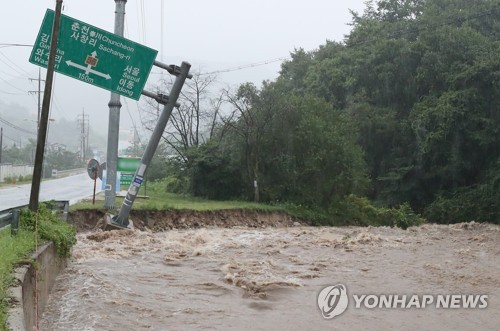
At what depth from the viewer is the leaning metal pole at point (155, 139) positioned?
1791 centimetres

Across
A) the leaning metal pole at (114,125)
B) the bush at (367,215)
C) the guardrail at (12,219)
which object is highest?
the leaning metal pole at (114,125)

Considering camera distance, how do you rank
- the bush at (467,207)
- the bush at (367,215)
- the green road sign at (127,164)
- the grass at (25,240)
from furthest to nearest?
1. the bush at (467,207)
2. the bush at (367,215)
3. the green road sign at (127,164)
4. the grass at (25,240)

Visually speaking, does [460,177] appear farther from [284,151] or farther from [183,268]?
[183,268]

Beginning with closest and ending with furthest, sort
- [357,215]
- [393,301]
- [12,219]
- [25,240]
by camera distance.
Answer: [25,240]
[12,219]
[393,301]
[357,215]

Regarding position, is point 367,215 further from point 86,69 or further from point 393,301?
point 393,301

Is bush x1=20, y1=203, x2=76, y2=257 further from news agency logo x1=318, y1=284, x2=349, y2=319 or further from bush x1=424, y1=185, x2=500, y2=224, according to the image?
bush x1=424, y1=185, x2=500, y2=224

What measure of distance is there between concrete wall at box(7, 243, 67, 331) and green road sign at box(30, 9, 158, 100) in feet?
20.9

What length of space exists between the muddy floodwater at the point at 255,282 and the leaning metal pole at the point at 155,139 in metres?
0.78

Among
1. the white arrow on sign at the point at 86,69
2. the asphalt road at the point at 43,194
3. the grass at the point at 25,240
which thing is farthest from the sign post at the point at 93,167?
the grass at the point at 25,240

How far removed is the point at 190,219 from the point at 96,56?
377 inches

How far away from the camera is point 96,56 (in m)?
15.7

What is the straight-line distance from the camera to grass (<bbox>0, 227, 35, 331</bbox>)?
5.73 meters

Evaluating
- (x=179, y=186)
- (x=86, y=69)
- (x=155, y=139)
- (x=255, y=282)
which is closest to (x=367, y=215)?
(x=179, y=186)

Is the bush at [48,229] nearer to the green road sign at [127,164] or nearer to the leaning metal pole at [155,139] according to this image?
the leaning metal pole at [155,139]
